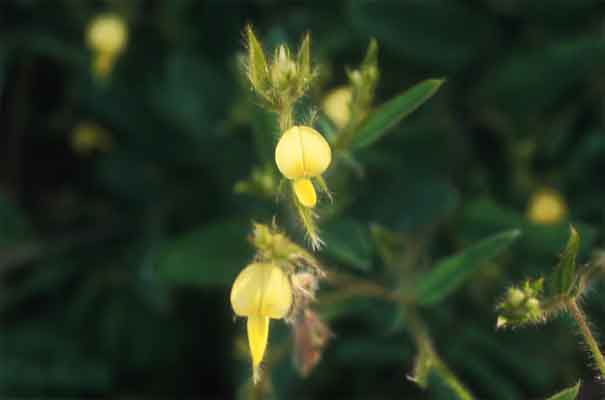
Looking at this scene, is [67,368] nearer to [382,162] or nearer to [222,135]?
[222,135]

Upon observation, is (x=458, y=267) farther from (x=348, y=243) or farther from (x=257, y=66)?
(x=257, y=66)

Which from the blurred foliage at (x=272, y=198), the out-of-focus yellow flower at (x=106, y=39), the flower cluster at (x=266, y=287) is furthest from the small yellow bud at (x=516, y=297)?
the out-of-focus yellow flower at (x=106, y=39)

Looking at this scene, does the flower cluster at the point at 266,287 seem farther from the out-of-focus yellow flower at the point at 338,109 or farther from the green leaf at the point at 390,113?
the out-of-focus yellow flower at the point at 338,109

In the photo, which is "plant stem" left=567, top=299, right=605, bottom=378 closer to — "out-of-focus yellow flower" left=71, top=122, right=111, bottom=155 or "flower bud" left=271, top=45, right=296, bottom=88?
"flower bud" left=271, top=45, right=296, bottom=88

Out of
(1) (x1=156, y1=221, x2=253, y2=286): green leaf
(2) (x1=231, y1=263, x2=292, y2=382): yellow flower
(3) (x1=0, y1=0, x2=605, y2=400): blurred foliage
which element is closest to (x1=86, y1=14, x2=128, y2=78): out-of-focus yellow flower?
(3) (x1=0, y1=0, x2=605, y2=400): blurred foliage

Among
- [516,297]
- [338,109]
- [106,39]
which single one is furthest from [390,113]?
[106,39]

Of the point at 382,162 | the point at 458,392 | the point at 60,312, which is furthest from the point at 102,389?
the point at 458,392

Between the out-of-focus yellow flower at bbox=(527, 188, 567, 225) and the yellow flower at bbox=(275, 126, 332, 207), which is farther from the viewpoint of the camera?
the out-of-focus yellow flower at bbox=(527, 188, 567, 225)

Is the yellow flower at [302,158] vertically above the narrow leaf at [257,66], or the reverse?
the narrow leaf at [257,66]
